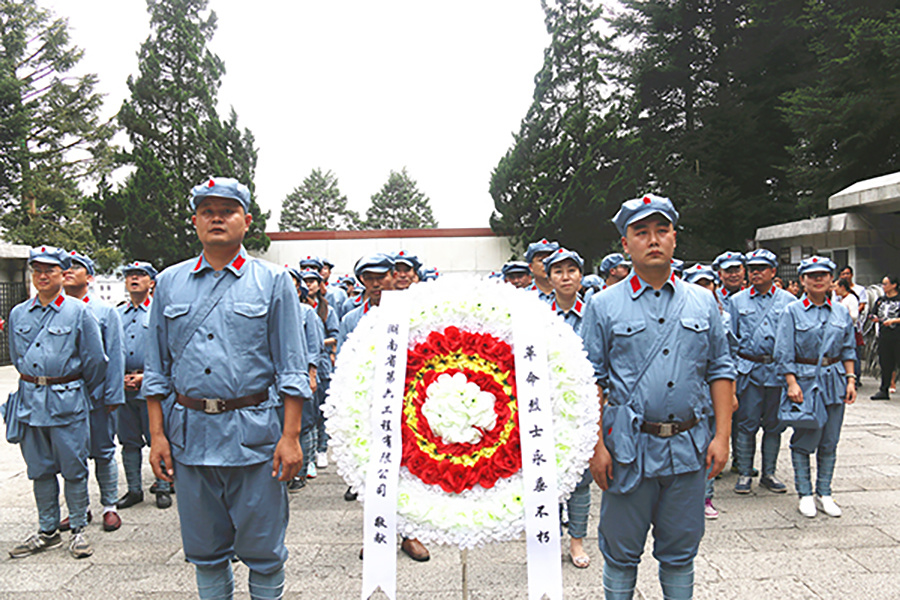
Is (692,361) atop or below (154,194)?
below

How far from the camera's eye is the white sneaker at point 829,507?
5035 mm

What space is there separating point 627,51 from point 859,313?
62.9 feet

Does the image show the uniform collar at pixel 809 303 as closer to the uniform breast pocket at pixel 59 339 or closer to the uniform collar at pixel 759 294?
the uniform collar at pixel 759 294

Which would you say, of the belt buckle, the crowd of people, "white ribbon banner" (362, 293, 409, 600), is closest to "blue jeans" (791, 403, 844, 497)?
the crowd of people

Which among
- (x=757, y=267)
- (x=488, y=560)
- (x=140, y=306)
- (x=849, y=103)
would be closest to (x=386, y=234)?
(x=849, y=103)

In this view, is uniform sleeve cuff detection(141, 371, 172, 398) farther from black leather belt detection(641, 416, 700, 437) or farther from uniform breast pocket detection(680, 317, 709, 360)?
uniform breast pocket detection(680, 317, 709, 360)

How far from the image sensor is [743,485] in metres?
5.78

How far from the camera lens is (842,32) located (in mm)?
16328

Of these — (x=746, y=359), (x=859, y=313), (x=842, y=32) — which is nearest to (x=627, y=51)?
(x=842, y=32)

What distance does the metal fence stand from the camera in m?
16.9

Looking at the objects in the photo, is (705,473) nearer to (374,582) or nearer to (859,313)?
(374,582)

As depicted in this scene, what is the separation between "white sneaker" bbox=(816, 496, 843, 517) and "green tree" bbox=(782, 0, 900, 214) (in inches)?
537

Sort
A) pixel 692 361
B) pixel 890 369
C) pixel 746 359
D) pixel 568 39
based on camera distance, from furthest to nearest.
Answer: pixel 568 39 → pixel 890 369 → pixel 746 359 → pixel 692 361

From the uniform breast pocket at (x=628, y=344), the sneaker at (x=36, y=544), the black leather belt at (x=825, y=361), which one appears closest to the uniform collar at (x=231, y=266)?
the uniform breast pocket at (x=628, y=344)
